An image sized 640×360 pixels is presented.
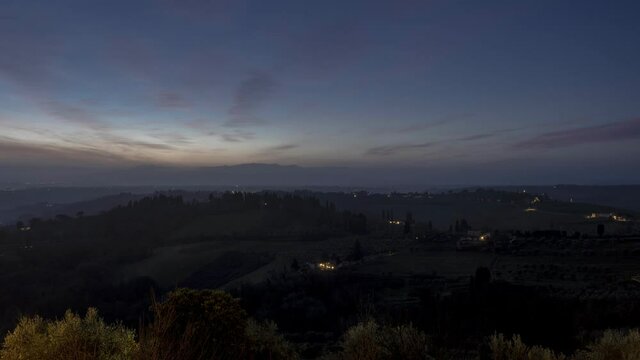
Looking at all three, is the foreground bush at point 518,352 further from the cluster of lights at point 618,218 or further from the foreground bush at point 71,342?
the cluster of lights at point 618,218

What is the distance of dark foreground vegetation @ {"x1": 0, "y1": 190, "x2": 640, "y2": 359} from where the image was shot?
12109 mm

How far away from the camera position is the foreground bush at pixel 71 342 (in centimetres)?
1088

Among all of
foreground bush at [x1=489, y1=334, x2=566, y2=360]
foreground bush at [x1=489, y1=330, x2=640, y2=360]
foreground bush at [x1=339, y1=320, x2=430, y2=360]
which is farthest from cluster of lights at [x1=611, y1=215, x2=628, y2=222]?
foreground bush at [x1=339, y1=320, x2=430, y2=360]

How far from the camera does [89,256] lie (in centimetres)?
9144

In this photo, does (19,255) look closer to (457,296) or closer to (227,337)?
(457,296)

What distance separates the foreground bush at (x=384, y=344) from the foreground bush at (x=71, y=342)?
516 centimetres

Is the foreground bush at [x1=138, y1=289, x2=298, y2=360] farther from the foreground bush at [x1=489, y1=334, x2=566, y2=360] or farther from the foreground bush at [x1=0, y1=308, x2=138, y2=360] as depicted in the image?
the foreground bush at [x1=489, y1=334, x2=566, y2=360]

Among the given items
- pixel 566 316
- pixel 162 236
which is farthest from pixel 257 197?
pixel 566 316

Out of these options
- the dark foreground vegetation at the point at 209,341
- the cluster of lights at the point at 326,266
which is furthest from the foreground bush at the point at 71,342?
the cluster of lights at the point at 326,266

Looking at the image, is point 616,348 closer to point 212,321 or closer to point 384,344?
point 384,344

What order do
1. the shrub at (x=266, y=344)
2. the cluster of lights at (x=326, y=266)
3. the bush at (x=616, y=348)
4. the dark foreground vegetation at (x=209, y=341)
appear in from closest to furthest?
the bush at (x=616, y=348) → the dark foreground vegetation at (x=209, y=341) → the shrub at (x=266, y=344) → the cluster of lights at (x=326, y=266)

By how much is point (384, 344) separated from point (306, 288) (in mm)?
35573

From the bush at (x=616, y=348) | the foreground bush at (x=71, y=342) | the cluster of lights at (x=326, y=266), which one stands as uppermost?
the bush at (x=616, y=348)

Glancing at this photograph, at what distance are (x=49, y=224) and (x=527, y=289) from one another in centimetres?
12524
